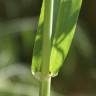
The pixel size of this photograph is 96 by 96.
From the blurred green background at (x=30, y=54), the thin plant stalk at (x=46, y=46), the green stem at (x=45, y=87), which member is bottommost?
the green stem at (x=45, y=87)

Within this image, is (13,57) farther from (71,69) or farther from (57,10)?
(57,10)

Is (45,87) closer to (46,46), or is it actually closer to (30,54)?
(46,46)

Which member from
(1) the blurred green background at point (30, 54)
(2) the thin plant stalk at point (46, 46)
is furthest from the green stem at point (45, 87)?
(1) the blurred green background at point (30, 54)

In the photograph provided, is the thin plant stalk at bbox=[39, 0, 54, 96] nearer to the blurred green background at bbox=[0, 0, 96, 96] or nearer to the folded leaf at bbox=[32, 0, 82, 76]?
the folded leaf at bbox=[32, 0, 82, 76]

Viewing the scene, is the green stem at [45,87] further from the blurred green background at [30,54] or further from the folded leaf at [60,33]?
the blurred green background at [30,54]

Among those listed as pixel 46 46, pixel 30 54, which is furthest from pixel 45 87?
pixel 30 54

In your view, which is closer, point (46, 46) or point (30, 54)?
point (46, 46)

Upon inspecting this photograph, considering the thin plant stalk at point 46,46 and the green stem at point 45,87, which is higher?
the thin plant stalk at point 46,46
